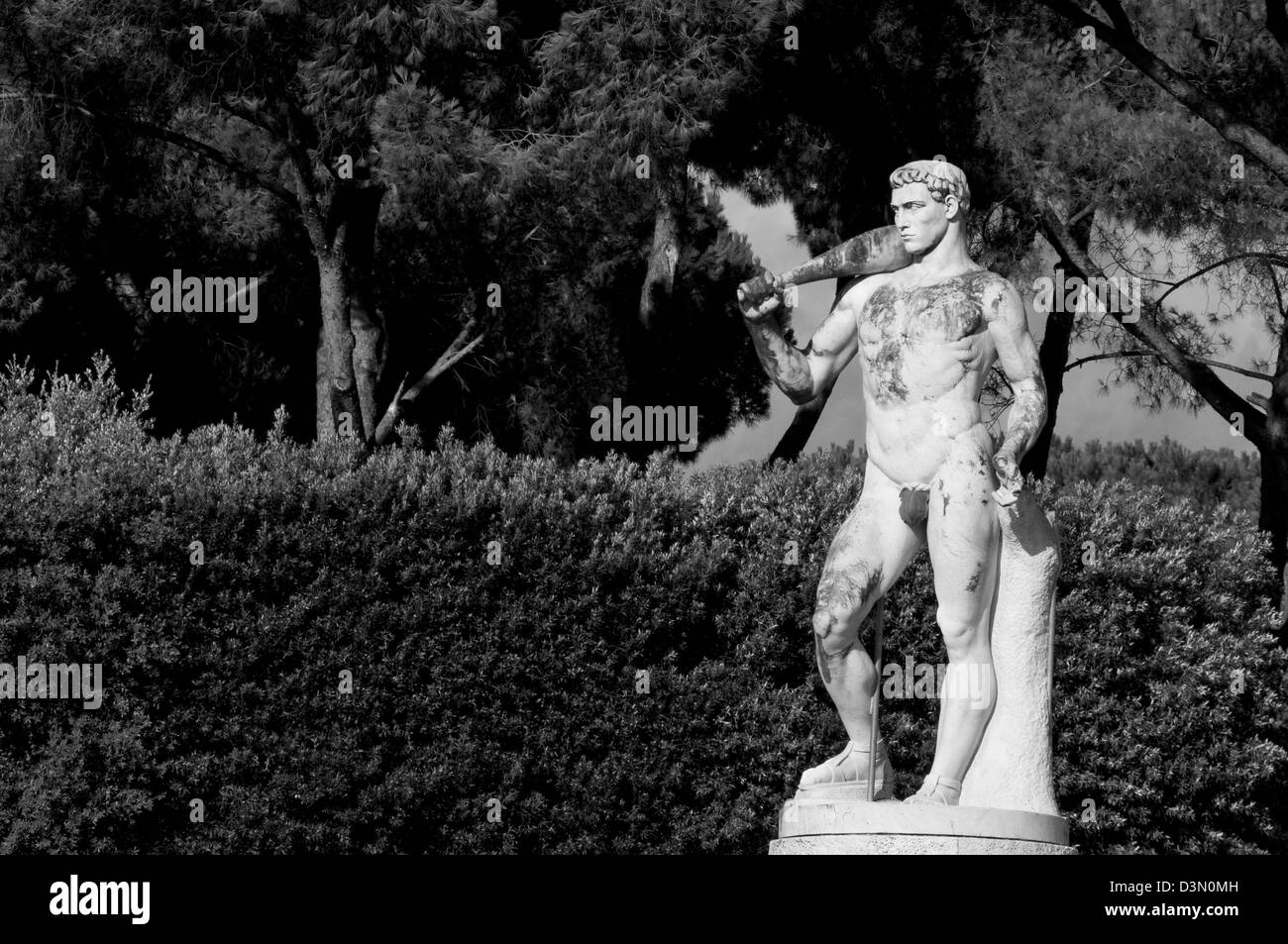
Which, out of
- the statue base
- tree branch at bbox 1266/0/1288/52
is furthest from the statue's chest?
tree branch at bbox 1266/0/1288/52

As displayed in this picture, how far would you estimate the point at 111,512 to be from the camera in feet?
29.8

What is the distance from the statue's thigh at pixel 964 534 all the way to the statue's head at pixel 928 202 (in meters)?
0.86

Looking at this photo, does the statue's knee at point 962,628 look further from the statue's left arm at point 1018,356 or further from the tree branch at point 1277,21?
the tree branch at point 1277,21

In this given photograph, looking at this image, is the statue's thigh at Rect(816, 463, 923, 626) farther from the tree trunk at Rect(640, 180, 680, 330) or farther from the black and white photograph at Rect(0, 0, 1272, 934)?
the tree trunk at Rect(640, 180, 680, 330)

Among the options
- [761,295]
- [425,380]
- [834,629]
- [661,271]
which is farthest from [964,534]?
[661,271]

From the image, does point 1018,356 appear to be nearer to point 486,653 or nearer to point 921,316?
point 921,316

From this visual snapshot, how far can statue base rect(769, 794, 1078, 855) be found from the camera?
5828mm

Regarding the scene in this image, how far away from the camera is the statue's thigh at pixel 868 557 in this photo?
6309mm

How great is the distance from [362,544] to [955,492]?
167 inches

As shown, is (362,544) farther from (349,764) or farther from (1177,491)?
(1177,491)

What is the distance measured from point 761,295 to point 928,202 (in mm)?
774

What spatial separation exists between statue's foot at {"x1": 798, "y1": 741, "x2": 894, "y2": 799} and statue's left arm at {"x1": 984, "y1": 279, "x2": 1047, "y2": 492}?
1.32 meters

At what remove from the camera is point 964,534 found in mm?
6180

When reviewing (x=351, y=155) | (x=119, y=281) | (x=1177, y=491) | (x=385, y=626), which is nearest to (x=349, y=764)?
(x=385, y=626)
